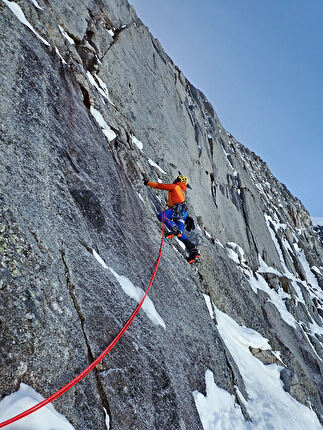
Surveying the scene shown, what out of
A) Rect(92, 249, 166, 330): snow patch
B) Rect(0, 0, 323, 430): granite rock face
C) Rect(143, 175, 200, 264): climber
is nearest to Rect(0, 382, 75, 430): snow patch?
Rect(0, 0, 323, 430): granite rock face

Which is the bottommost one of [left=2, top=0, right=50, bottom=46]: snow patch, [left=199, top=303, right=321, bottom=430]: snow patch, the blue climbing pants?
[left=199, top=303, right=321, bottom=430]: snow patch

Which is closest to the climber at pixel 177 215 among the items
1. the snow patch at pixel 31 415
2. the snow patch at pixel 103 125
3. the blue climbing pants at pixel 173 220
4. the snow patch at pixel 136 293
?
the blue climbing pants at pixel 173 220

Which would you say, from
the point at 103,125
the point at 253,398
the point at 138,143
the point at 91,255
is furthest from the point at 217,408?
the point at 138,143

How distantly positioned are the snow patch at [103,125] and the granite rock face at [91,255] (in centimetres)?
5

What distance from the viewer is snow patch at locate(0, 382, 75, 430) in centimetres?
235

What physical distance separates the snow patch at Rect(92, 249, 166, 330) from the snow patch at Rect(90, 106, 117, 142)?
14.1 feet

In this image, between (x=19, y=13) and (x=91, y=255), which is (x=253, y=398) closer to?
(x=91, y=255)

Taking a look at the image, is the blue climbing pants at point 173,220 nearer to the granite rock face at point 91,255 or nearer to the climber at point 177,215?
the climber at point 177,215

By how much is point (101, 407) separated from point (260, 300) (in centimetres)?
1386

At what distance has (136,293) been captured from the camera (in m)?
5.25

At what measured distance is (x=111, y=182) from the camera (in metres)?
6.70

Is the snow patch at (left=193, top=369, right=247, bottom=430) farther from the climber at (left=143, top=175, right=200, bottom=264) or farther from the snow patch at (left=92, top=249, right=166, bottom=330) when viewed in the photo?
the climber at (left=143, top=175, right=200, bottom=264)

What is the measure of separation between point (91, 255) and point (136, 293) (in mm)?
1180

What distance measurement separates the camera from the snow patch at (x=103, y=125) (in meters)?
7.98
